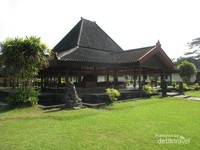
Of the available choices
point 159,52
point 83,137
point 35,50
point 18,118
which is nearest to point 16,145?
point 83,137

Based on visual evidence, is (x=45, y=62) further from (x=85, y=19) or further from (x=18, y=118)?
Result: (x=85, y=19)

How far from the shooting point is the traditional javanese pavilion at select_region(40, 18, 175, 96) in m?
14.2

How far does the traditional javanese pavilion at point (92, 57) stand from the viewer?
14245mm

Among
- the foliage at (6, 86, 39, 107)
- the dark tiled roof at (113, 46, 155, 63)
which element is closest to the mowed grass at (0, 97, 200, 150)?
the foliage at (6, 86, 39, 107)

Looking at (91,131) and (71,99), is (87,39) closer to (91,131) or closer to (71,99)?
(71,99)

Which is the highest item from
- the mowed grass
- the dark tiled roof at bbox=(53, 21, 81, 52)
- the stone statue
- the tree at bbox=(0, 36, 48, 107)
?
the dark tiled roof at bbox=(53, 21, 81, 52)

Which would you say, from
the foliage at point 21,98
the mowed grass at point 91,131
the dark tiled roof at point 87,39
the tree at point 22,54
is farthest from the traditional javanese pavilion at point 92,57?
the mowed grass at point 91,131

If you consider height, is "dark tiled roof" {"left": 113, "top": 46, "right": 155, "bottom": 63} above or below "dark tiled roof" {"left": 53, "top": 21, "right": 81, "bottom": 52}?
below

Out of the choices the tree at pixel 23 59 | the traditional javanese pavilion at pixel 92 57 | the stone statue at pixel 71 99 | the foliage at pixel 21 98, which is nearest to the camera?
the stone statue at pixel 71 99

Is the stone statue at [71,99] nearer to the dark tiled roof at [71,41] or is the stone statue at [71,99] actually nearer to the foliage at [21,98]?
the foliage at [21,98]

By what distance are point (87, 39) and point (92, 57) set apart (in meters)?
4.31

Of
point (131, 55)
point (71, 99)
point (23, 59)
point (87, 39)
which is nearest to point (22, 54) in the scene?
point (23, 59)

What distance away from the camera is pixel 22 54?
1158 cm

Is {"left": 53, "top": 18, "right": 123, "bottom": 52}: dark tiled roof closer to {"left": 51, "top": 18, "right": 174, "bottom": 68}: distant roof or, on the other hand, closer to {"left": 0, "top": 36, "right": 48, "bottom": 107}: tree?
{"left": 51, "top": 18, "right": 174, "bottom": 68}: distant roof
